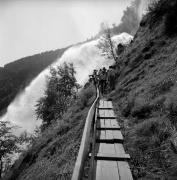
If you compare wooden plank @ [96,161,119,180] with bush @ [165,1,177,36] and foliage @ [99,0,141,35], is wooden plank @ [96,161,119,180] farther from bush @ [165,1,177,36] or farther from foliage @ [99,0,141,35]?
foliage @ [99,0,141,35]

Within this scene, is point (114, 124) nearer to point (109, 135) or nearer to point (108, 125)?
point (108, 125)

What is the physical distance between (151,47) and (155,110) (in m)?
13.9

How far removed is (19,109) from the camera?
120 m

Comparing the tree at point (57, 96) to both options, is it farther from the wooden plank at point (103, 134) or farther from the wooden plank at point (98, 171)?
the wooden plank at point (98, 171)

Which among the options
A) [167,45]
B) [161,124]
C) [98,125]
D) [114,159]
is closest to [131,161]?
[114,159]

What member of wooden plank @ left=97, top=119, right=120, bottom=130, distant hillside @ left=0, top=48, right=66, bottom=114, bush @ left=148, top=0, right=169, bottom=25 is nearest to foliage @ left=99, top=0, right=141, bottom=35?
distant hillside @ left=0, top=48, right=66, bottom=114

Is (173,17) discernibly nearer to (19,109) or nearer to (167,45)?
(167,45)

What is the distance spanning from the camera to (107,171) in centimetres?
424

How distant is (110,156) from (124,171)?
69cm

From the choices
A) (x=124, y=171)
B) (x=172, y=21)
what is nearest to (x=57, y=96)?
(x=172, y=21)

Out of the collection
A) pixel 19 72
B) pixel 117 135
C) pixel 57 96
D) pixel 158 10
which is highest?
pixel 19 72

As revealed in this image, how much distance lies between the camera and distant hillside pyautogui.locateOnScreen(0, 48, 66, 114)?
12925cm

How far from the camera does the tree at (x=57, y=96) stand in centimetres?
4006

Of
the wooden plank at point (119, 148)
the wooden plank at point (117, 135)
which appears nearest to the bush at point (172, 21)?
the wooden plank at point (117, 135)
